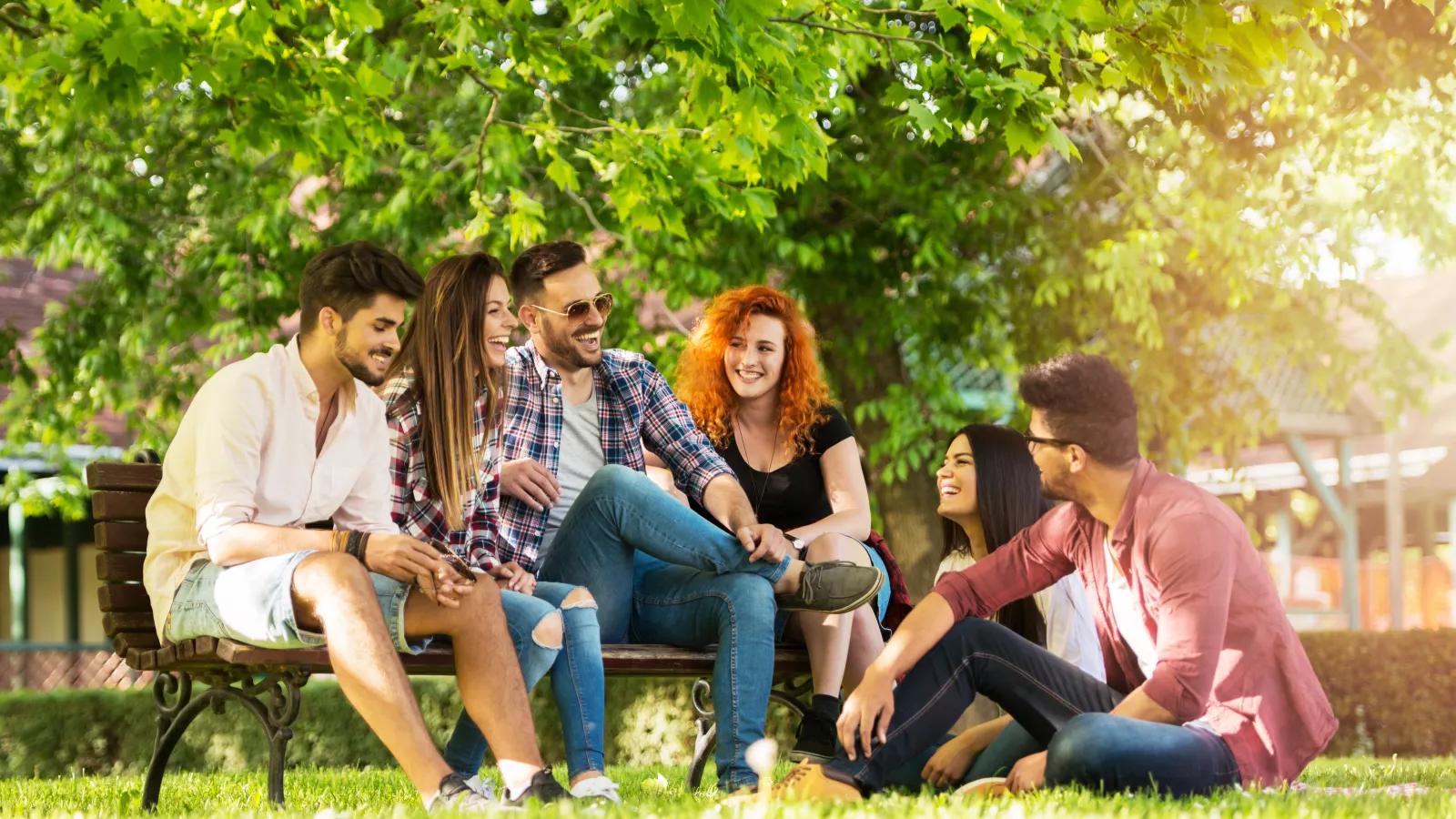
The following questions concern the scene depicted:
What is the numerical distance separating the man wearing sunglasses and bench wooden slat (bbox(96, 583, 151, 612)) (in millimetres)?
1112

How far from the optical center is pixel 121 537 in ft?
15.4

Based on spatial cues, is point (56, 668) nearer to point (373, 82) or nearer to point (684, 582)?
point (373, 82)

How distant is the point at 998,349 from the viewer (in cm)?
1053

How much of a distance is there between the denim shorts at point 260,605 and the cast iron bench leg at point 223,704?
1.31 ft

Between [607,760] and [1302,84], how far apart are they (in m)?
6.32

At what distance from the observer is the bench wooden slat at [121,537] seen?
4.64 meters

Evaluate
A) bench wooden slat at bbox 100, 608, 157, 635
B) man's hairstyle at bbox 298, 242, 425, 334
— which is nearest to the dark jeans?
man's hairstyle at bbox 298, 242, 425, 334

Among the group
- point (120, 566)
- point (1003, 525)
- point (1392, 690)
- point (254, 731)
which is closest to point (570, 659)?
point (120, 566)

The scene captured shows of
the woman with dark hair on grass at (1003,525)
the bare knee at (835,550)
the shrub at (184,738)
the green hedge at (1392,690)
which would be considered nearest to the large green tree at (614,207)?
the shrub at (184,738)

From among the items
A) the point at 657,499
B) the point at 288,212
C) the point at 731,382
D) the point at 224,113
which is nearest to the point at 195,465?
the point at 657,499

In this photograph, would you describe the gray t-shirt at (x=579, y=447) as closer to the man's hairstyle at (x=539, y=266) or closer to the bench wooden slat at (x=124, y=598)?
the man's hairstyle at (x=539, y=266)

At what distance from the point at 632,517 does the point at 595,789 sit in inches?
36.0

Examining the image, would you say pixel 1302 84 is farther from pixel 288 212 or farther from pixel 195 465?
pixel 195 465

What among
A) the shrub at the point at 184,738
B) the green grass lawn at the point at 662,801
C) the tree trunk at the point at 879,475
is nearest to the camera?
the green grass lawn at the point at 662,801
